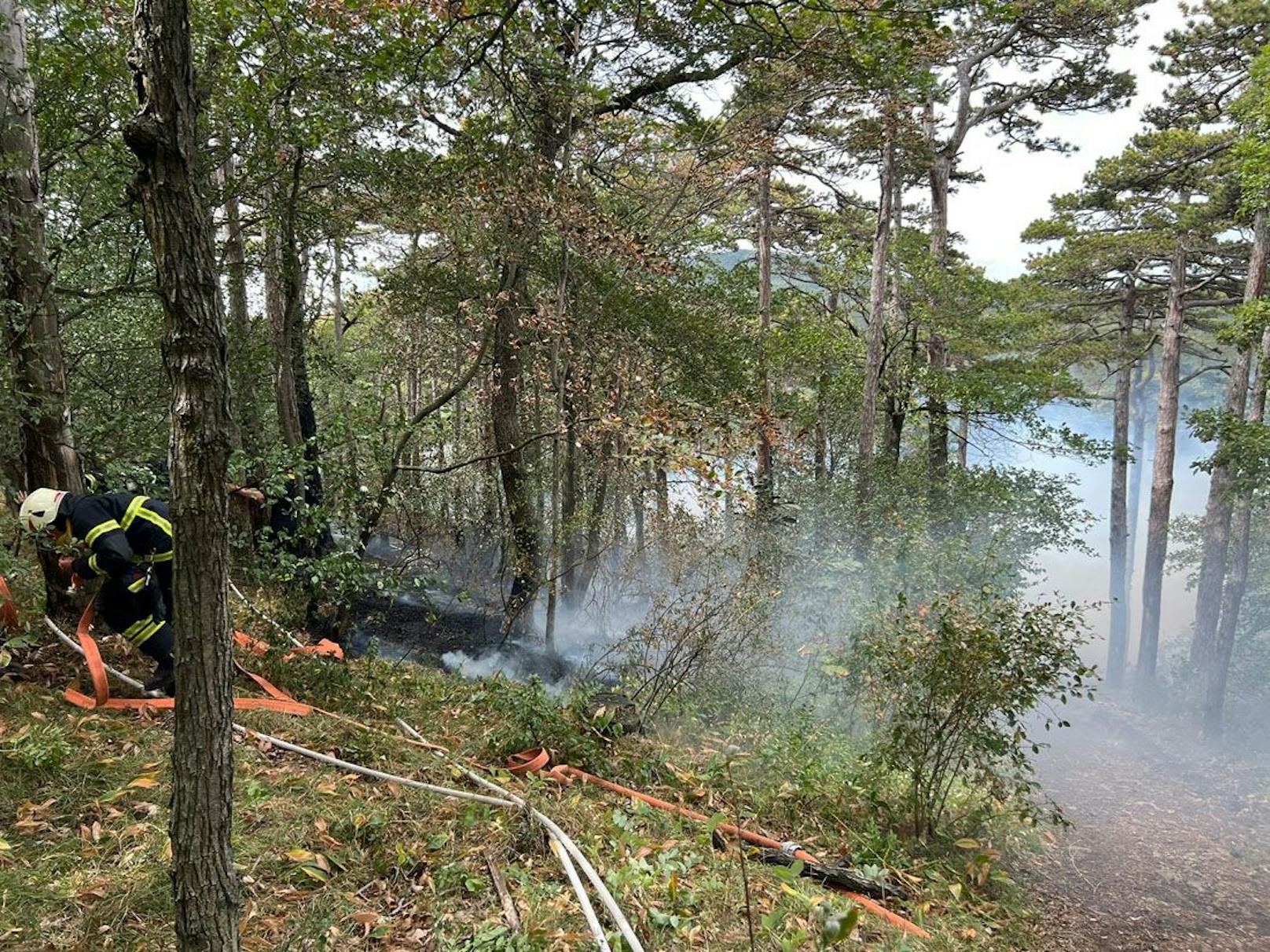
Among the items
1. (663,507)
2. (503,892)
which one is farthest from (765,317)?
(503,892)

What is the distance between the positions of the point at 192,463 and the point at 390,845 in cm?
238

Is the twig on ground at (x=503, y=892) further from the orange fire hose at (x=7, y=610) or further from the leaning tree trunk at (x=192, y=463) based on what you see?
the orange fire hose at (x=7, y=610)

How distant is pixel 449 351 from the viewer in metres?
13.4

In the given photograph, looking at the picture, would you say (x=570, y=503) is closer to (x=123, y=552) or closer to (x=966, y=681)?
(x=966, y=681)

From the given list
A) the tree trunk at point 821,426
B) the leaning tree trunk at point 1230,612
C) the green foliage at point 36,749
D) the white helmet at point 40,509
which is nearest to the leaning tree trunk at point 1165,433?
the leaning tree trunk at point 1230,612

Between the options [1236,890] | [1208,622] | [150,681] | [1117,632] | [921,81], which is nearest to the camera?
[150,681]

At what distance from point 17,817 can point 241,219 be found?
5.64 meters

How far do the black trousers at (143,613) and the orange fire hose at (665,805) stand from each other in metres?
2.37


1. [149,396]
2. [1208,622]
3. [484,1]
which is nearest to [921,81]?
[484,1]

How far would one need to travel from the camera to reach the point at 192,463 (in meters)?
1.66

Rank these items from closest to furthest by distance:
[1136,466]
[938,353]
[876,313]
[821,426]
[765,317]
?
[876,313]
[765,317]
[938,353]
[821,426]
[1136,466]

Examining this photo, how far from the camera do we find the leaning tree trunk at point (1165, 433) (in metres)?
15.8

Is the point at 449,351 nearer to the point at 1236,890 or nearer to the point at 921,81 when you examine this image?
the point at 921,81

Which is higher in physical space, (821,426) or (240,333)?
(240,333)
